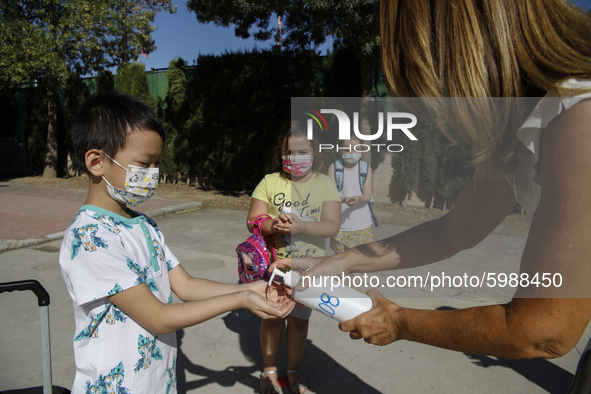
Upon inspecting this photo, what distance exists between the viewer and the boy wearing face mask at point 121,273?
51.0 inches

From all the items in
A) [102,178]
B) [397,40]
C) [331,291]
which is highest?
[397,40]

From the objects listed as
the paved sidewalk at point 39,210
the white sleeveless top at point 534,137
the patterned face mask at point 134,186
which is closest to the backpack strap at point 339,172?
the patterned face mask at point 134,186

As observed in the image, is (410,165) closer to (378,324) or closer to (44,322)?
(378,324)

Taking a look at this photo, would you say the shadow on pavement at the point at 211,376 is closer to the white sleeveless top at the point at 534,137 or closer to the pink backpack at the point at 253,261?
the pink backpack at the point at 253,261

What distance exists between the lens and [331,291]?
143 cm

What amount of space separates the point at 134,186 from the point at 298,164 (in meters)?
1.24

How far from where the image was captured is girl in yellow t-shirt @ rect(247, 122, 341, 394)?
2.42 m

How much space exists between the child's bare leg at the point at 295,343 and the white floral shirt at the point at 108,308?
109cm

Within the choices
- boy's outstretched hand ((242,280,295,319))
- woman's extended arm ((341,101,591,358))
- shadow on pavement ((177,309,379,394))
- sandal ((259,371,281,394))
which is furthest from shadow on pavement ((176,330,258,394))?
woman's extended arm ((341,101,591,358))

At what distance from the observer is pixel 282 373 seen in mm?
2674

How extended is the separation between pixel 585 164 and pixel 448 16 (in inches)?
20.9

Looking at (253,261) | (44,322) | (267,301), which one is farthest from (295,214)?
(44,322)

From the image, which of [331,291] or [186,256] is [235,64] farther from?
[331,291]

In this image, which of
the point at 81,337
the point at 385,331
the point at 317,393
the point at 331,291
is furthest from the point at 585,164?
the point at 317,393
